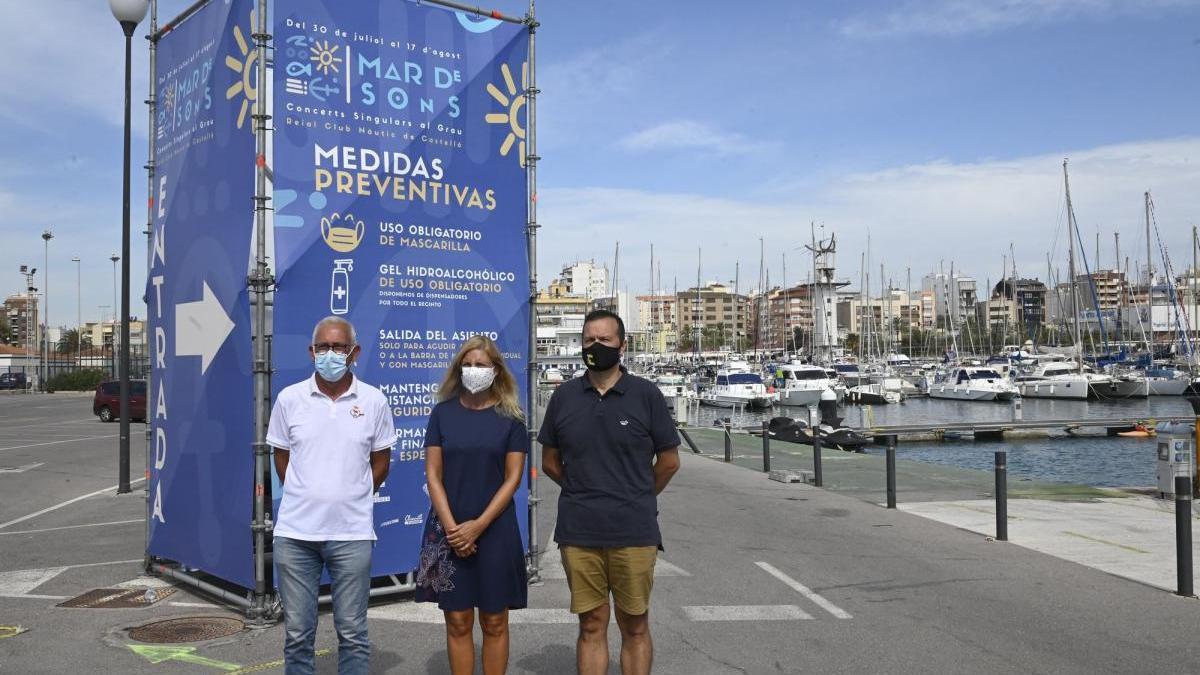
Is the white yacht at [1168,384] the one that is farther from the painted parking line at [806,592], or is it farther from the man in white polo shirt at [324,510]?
the man in white polo shirt at [324,510]

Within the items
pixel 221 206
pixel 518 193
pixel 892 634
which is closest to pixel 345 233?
pixel 221 206

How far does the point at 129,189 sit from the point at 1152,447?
3702 cm

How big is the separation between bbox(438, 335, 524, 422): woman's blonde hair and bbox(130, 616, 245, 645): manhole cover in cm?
299

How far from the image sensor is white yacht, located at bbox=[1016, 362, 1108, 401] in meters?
69.2

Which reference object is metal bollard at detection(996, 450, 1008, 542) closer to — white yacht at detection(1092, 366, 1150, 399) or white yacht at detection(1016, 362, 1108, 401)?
white yacht at detection(1016, 362, 1108, 401)

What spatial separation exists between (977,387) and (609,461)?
68587 millimetres

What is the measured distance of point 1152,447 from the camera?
37031mm

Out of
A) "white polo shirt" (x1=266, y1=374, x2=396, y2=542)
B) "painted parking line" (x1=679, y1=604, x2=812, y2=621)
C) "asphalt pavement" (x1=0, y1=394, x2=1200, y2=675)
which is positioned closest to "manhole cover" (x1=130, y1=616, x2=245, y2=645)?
"asphalt pavement" (x1=0, y1=394, x2=1200, y2=675)

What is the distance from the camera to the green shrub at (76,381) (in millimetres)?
74750

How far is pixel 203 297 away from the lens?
7348 mm

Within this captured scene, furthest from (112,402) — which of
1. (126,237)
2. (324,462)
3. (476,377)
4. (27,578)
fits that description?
(476,377)

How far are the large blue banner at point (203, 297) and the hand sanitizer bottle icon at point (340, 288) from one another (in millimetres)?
623

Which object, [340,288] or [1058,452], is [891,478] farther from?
[1058,452]

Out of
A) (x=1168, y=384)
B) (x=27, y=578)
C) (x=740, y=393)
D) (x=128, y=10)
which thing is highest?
(x=128, y=10)
